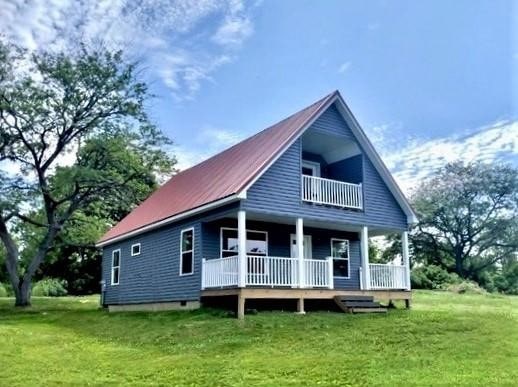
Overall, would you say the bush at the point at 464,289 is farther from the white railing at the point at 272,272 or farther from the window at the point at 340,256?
the white railing at the point at 272,272

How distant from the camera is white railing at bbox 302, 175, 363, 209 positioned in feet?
54.2

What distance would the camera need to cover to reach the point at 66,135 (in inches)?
997

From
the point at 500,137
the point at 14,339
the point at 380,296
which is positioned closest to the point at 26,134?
the point at 14,339

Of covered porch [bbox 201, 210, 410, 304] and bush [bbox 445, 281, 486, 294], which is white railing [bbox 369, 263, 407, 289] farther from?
bush [bbox 445, 281, 486, 294]

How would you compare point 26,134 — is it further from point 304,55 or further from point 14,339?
point 304,55

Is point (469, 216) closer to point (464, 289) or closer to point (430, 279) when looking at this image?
point (430, 279)

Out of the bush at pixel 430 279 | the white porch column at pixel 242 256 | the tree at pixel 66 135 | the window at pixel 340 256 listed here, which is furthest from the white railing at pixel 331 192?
the bush at pixel 430 279

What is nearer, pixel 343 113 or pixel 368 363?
pixel 368 363

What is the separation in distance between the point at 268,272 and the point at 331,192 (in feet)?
11.5

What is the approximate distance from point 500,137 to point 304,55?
4850 millimetres

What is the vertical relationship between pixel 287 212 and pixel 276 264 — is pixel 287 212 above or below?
above

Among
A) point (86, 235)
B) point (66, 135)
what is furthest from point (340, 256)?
point (86, 235)

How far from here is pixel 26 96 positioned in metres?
24.1

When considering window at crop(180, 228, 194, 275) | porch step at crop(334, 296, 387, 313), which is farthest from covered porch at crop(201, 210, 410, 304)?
window at crop(180, 228, 194, 275)
